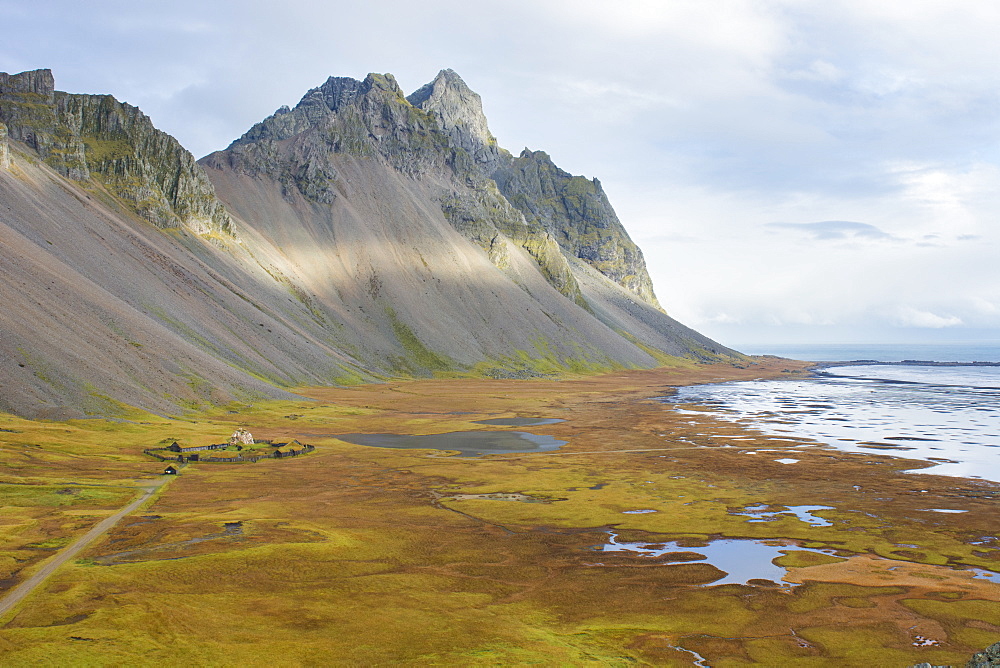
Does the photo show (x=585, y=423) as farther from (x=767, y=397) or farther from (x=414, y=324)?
(x=414, y=324)

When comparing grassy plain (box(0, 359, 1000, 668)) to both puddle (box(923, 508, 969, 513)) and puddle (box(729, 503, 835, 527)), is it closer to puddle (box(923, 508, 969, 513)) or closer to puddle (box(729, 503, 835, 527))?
puddle (box(729, 503, 835, 527))

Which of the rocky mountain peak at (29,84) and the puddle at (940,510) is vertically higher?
the rocky mountain peak at (29,84)

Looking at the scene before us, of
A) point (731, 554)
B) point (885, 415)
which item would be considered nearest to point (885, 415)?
point (885, 415)

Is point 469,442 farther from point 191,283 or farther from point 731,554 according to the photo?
point 191,283

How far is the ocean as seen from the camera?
69.6 metres

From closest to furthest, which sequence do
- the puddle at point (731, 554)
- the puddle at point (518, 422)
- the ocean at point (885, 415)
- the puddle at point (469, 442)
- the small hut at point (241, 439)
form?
the puddle at point (731, 554), the small hut at point (241, 439), the ocean at point (885, 415), the puddle at point (469, 442), the puddle at point (518, 422)

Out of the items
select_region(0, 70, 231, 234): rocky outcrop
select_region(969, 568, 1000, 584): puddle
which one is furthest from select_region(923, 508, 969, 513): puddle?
select_region(0, 70, 231, 234): rocky outcrop

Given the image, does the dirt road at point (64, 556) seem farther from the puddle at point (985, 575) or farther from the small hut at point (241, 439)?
the puddle at point (985, 575)

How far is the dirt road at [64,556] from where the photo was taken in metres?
24.8

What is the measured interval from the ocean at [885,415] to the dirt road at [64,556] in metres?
59.3

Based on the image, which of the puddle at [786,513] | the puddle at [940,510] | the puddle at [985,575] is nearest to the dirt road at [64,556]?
the puddle at [786,513]

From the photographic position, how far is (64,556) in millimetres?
30328

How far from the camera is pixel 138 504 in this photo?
41906 mm

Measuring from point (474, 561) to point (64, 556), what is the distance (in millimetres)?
17850
